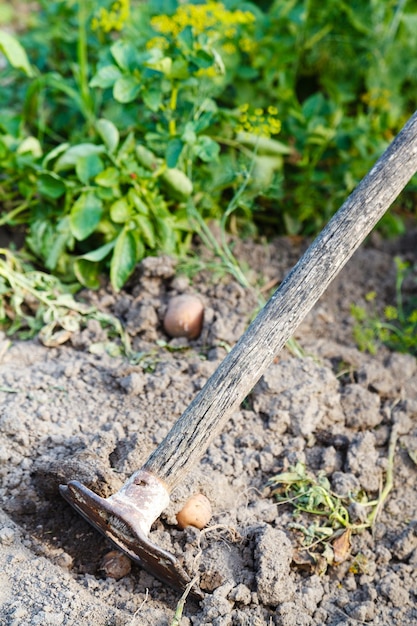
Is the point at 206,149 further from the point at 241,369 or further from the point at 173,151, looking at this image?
the point at 241,369

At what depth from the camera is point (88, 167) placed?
2.90 metres

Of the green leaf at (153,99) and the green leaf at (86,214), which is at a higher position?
the green leaf at (153,99)

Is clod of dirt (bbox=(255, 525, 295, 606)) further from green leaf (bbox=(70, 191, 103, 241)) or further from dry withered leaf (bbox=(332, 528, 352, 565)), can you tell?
green leaf (bbox=(70, 191, 103, 241))

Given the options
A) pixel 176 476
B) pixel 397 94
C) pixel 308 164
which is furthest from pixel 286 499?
pixel 397 94

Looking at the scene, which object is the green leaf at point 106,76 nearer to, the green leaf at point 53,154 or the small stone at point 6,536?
the green leaf at point 53,154

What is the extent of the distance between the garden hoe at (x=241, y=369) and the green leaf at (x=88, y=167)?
3.69 ft

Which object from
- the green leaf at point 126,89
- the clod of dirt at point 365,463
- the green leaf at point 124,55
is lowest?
the clod of dirt at point 365,463

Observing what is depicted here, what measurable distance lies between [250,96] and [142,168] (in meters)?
0.89

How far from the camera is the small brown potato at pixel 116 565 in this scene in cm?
210

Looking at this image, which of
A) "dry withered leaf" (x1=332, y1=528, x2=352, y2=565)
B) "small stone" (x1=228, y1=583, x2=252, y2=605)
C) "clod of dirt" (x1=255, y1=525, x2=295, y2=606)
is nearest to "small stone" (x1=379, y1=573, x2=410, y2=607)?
"dry withered leaf" (x1=332, y1=528, x2=352, y2=565)

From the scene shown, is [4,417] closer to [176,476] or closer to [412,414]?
[176,476]

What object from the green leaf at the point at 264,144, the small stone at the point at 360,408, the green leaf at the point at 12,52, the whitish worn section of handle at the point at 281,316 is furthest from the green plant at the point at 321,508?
the green leaf at the point at 12,52

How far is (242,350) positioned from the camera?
6.89 feet

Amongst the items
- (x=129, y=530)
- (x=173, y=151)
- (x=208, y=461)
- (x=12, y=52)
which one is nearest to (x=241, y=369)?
(x=208, y=461)
